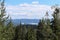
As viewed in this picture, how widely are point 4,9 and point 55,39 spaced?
1032cm

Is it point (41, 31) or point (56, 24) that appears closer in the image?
→ point (56, 24)

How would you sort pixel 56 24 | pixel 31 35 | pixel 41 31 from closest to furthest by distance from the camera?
pixel 56 24
pixel 31 35
pixel 41 31

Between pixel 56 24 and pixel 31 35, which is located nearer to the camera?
pixel 56 24

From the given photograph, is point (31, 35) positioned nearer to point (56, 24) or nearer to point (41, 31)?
point (41, 31)

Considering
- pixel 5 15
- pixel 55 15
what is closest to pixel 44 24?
pixel 55 15

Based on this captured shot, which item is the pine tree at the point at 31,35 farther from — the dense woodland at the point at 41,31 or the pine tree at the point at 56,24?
the pine tree at the point at 56,24

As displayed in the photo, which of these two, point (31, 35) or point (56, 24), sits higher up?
point (56, 24)

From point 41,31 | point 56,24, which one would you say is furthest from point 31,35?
point 56,24

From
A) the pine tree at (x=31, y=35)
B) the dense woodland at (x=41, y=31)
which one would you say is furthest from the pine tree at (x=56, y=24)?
the pine tree at (x=31, y=35)

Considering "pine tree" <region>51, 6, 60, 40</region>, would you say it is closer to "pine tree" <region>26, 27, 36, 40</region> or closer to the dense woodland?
the dense woodland

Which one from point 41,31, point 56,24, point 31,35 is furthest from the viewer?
point 41,31

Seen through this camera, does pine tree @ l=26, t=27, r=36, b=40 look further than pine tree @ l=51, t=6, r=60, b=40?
Yes

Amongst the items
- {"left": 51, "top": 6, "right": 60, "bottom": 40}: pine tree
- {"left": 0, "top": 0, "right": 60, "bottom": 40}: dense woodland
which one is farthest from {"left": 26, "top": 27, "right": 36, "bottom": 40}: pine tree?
{"left": 51, "top": 6, "right": 60, "bottom": 40}: pine tree

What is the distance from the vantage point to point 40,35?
37156 mm
